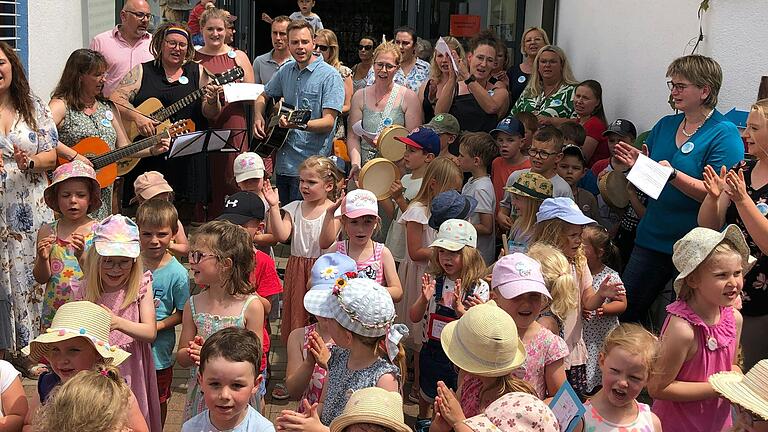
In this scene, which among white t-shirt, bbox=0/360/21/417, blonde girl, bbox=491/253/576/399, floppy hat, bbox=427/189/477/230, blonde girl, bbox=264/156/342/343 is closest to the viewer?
white t-shirt, bbox=0/360/21/417

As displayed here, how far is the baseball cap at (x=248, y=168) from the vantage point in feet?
19.1

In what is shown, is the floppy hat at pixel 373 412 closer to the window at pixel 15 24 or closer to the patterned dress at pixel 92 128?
the patterned dress at pixel 92 128

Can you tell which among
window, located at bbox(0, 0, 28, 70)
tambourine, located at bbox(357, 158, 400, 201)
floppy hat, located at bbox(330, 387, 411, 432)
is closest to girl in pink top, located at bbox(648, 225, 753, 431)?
floppy hat, located at bbox(330, 387, 411, 432)

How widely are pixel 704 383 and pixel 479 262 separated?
1461 millimetres

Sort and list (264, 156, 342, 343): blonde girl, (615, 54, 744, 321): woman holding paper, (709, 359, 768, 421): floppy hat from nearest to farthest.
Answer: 1. (709, 359, 768, 421): floppy hat
2. (615, 54, 744, 321): woman holding paper
3. (264, 156, 342, 343): blonde girl

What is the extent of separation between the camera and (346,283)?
3.59m

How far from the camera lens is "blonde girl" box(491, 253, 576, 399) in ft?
12.3

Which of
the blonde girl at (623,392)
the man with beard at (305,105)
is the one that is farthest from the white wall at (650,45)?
the blonde girl at (623,392)

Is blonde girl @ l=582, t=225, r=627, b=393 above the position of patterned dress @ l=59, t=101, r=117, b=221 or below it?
below

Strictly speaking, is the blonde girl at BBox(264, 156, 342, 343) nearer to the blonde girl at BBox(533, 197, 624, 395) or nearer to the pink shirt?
the blonde girl at BBox(533, 197, 624, 395)

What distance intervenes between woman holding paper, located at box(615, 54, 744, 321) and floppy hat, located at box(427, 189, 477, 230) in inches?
37.0

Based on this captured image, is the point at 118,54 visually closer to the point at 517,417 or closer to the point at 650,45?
the point at 650,45

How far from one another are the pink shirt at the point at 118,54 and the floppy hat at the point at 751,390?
5.96 m

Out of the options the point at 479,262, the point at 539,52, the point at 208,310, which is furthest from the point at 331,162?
the point at 539,52
